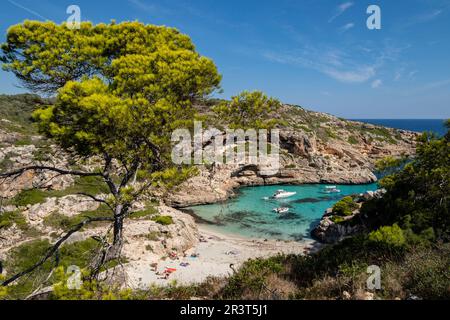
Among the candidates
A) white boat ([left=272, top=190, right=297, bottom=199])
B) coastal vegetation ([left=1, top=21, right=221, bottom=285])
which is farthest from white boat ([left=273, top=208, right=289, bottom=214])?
coastal vegetation ([left=1, top=21, right=221, bottom=285])

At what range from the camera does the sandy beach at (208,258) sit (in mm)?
17266

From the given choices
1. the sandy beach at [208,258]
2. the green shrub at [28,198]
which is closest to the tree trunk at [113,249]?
the sandy beach at [208,258]

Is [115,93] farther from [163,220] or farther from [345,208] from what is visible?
[345,208]

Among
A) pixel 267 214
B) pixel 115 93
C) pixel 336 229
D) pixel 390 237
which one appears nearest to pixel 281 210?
pixel 267 214

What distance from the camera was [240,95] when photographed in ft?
28.0

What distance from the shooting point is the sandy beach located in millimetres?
17266

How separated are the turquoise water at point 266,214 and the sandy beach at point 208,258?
6.34ft

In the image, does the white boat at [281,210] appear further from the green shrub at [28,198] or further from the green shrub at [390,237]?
the green shrub at [28,198]

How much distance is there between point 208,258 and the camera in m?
21.0

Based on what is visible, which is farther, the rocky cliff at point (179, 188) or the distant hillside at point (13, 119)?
the distant hillside at point (13, 119)

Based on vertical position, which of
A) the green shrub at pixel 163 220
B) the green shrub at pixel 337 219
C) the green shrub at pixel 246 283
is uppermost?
the green shrub at pixel 246 283

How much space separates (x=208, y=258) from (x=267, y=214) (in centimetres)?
1293
